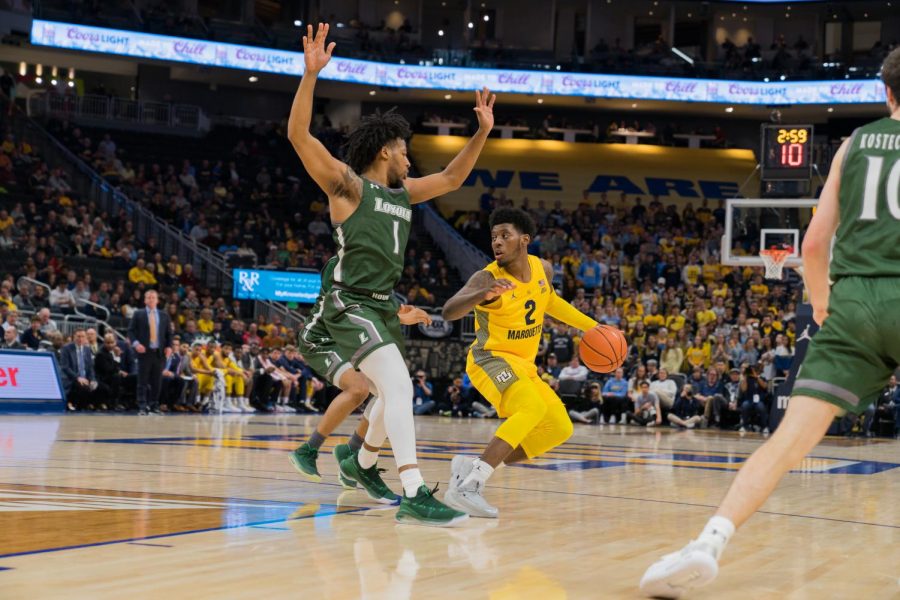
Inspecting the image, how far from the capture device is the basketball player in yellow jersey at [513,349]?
21.9 ft

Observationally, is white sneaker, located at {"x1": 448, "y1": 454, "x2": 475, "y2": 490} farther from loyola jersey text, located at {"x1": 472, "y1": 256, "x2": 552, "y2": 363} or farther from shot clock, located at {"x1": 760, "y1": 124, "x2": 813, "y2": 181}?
shot clock, located at {"x1": 760, "y1": 124, "x2": 813, "y2": 181}

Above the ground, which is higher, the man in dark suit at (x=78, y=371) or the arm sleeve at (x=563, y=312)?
the arm sleeve at (x=563, y=312)

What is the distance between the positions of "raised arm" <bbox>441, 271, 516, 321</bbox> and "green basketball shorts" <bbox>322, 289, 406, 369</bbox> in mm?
473

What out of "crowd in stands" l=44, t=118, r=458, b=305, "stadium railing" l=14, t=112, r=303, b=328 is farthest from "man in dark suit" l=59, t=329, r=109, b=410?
"stadium railing" l=14, t=112, r=303, b=328

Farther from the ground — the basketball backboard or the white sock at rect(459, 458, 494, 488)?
the basketball backboard

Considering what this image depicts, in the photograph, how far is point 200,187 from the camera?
32.0 m

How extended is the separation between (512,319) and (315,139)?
207cm

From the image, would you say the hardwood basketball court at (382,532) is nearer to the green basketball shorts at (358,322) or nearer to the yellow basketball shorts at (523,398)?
the yellow basketball shorts at (523,398)

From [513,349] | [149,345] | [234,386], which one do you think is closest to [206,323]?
[234,386]

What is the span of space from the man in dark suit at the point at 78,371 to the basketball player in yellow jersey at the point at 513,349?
12.7 m

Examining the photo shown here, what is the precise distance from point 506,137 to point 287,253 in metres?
13.1

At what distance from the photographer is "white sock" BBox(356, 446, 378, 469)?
6.74 m

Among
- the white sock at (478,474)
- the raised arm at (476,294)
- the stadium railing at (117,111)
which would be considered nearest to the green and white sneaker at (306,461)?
the white sock at (478,474)

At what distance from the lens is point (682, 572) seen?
147 inches
